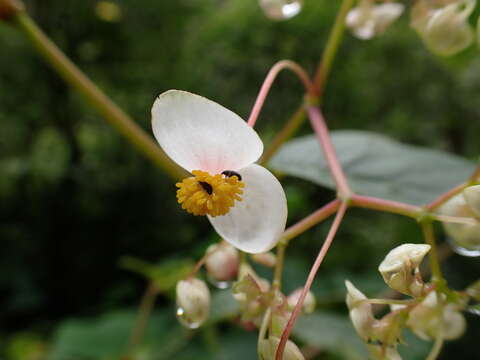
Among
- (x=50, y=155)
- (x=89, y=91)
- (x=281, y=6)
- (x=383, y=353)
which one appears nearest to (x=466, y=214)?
(x=383, y=353)

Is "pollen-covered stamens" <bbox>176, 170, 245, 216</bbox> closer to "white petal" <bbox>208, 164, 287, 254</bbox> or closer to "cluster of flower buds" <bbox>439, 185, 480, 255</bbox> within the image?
"white petal" <bbox>208, 164, 287, 254</bbox>

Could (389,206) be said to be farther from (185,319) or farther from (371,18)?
(371,18)

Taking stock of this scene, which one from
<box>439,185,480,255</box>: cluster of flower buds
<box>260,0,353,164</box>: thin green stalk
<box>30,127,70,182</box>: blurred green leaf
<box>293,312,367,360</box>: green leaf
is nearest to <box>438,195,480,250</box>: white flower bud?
<box>439,185,480,255</box>: cluster of flower buds

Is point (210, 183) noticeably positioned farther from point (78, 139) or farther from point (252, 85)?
point (78, 139)

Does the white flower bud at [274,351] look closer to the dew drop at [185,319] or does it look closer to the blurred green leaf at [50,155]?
the dew drop at [185,319]

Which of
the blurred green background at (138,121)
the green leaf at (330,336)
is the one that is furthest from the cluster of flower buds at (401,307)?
the blurred green background at (138,121)

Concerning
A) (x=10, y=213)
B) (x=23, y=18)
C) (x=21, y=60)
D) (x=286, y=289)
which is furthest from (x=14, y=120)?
(x=23, y=18)
